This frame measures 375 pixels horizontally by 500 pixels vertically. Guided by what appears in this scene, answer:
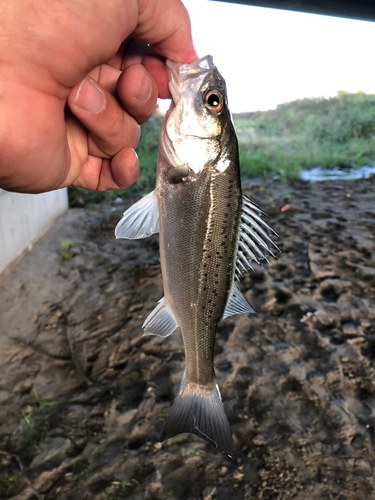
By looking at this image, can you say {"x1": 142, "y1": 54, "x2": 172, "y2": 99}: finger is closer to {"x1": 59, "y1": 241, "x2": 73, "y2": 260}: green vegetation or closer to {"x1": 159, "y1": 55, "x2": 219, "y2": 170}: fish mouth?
{"x1": 159, "y1": 55, "x2": 219, "y2": 170}: fish mouth

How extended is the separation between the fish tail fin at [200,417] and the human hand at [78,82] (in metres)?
1.06

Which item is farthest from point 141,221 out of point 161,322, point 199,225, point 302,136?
point 302,136

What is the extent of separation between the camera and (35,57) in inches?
49.5

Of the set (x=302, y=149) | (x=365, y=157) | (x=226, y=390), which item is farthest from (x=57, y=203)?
(x=365, y=157)

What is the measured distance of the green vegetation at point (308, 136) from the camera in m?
9.62

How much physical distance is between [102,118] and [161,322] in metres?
0.92

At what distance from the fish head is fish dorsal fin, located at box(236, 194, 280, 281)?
23 centimetres

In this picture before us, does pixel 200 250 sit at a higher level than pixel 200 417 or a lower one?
higher

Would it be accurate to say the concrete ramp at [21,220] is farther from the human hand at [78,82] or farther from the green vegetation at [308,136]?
the green vegetation at [308,136]

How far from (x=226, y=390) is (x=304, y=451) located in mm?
683

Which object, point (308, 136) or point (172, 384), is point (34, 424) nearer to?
point (172, 384)

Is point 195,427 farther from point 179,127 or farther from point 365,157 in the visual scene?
point 365,157

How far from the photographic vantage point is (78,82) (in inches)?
58.5

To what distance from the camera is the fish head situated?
1.45m
